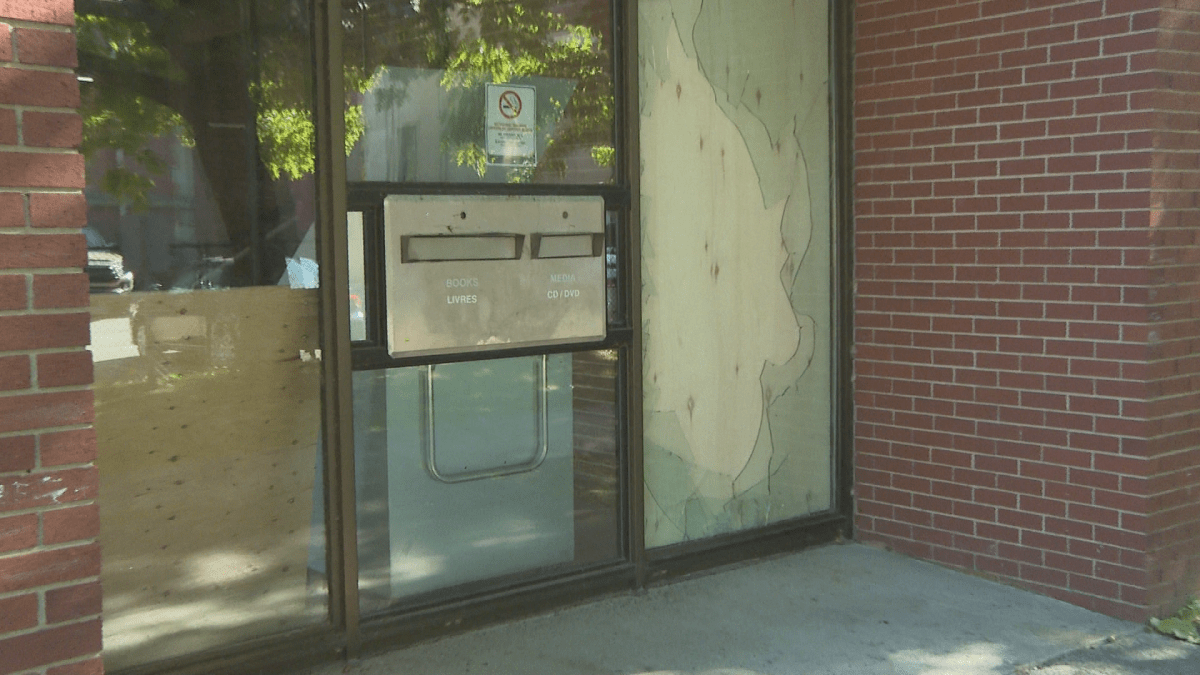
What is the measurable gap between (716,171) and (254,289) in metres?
2.25

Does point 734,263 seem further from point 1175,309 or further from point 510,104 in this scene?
A: point 1175,309

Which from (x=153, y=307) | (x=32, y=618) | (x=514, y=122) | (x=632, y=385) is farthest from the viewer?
(x=632, y=385)

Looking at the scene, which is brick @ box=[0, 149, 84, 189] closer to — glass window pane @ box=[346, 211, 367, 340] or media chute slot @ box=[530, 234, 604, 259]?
glass window pane @ box=[346, 211, 367, 340]

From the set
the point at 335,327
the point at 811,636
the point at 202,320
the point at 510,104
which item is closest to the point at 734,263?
the point at 510,104

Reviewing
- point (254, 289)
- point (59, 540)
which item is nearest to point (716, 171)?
point (254, 289)

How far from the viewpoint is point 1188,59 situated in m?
4.97

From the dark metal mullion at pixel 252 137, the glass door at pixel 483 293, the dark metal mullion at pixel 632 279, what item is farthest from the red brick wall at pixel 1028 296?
the dark metal mullion at pixel 252 137

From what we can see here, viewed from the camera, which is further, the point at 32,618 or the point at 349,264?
the point at 349,264

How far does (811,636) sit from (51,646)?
2931 millimetres

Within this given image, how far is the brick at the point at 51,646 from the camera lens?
2693mm

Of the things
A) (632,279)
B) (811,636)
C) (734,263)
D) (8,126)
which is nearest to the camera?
(8,126)

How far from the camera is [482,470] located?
4.80 meters

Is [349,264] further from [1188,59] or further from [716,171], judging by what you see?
[1188,59]

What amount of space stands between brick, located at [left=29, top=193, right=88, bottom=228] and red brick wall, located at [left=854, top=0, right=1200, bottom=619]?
3946mm
